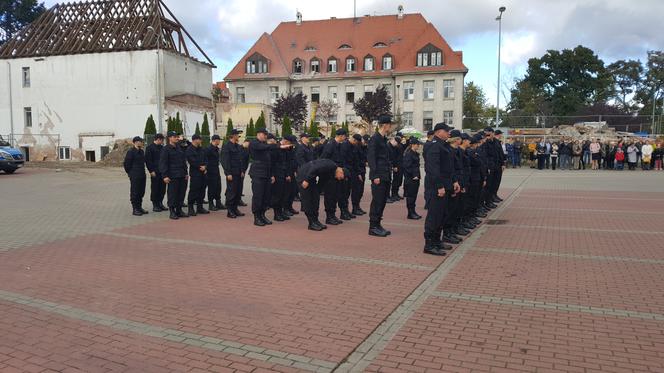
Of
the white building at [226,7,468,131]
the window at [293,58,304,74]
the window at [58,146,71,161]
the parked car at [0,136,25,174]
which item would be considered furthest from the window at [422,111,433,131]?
the parked car at [0,136,25,174]

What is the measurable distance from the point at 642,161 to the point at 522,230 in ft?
70.5

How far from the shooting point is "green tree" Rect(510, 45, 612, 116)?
2579 inches

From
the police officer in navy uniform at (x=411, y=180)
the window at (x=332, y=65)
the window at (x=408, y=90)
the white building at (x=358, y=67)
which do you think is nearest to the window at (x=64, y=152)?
the white building at (x=358, y=67)

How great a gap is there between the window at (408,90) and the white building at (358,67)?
0.11 metres

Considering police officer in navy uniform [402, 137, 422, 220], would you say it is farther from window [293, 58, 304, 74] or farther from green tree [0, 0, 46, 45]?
green tree [0, 0, 46, 45]

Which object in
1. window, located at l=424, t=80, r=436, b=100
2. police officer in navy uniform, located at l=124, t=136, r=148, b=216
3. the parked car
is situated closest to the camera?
police officer in navy uniform, located at l=124, t=136, r=148, b=216

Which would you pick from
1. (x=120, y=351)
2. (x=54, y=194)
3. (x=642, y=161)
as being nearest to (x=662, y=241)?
(x=120, y=351)

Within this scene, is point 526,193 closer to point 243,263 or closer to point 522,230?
point 522,230

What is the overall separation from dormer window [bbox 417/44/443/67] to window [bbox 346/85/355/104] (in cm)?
800

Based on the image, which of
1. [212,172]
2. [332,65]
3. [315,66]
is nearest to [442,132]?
[212,172]

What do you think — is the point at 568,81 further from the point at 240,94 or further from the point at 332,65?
the point at 240,94

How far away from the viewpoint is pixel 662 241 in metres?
8.34

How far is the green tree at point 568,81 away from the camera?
65.5m

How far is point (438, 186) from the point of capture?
7.27 meters
